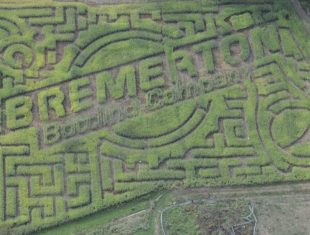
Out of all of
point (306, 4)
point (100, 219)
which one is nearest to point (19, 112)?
point (100, 219)

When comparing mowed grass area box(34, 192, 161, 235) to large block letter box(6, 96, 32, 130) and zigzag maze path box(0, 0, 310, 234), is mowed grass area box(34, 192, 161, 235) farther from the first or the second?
large block letter box(6, 96, 32, 130)

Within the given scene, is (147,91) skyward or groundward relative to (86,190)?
skyward

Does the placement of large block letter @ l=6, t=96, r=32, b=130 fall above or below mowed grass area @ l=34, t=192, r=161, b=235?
above

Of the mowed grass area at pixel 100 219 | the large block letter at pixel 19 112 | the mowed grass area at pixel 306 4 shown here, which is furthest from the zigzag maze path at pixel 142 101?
the mowed grass area at pixel 306 4

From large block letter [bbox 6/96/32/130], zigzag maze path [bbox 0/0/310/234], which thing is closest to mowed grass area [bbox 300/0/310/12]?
zigzag maze path [bbox 0/0/310/234]

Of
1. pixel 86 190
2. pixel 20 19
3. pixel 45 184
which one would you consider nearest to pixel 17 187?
pixel 45 184

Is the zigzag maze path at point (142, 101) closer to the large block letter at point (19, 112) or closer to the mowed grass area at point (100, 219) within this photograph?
the large block letter at point (19, 112)

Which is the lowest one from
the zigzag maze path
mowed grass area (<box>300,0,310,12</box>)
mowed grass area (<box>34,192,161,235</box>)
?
mowed grass area (<box>34,192,161,235</box>)

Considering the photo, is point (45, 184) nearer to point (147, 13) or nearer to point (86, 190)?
point (86, 190)
